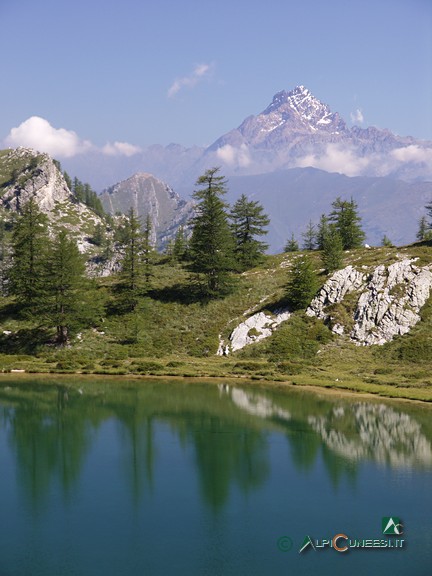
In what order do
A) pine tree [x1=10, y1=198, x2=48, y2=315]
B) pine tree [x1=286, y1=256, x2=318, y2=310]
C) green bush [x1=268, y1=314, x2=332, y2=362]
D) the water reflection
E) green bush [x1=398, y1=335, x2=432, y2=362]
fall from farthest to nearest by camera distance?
pine tree [x1=10, y1=198, x2=48, y2=315], pine tree [x1=286, y1=256, x2=318, y2=310], green bush [x1=268, y1=314, x2=332, y2=362], green bush [x1=398, y1=335, x2=432, y2=362], the water reflection

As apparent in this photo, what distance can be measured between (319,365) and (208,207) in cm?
3211

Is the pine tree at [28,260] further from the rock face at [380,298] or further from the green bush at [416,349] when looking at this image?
the green bush at [416,349]

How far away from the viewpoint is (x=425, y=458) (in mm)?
38750

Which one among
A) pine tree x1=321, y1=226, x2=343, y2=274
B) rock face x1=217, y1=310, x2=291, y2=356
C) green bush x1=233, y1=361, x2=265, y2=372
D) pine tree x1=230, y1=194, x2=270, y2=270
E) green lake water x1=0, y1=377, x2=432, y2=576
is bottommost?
green lake water x1=0, y1=377, x2=432, y2=576

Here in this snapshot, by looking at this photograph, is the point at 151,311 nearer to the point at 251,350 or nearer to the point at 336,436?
the point at 251,350

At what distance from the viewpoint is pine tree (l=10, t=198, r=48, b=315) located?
79500 millimetres

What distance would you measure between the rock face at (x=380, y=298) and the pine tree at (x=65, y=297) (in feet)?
103

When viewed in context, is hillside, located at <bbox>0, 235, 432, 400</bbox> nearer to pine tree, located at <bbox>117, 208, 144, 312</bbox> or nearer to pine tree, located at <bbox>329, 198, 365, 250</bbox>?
pine tree, located at <bbox>117, 208, 144, 312</bbox>

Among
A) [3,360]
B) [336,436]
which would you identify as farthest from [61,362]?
[336,436]

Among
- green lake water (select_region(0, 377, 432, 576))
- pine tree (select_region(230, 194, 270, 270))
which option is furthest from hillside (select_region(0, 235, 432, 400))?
green lake water (select_region(0, 377, 432, 576))

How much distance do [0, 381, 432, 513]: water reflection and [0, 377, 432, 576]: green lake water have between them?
0.55 ft

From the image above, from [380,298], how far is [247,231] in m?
31.0

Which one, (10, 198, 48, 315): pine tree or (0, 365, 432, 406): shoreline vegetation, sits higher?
(10, 198, 48, 315): pine tree

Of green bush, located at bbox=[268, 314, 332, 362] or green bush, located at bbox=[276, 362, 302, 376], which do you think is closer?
green bush, located at bbox=[276, 362, 302, 376]
